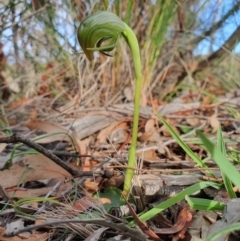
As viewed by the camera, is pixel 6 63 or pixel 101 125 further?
pixel 6 63

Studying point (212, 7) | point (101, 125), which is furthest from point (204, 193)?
point (212, 7)

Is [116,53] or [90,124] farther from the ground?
[116,53]

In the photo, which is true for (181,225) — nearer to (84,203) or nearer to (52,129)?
(84,203)

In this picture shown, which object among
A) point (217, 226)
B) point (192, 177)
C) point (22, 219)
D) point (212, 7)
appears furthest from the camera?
point (212, 7)

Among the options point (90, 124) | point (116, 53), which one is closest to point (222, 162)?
point (90, 124)

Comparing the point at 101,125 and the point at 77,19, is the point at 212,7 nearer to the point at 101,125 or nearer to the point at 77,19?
the point at 77,19

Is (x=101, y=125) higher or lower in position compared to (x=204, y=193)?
higher

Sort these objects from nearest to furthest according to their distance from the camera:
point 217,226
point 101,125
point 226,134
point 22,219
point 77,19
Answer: point 217,226, point 22,219, point 226,134, point 101,125, point 77,19
